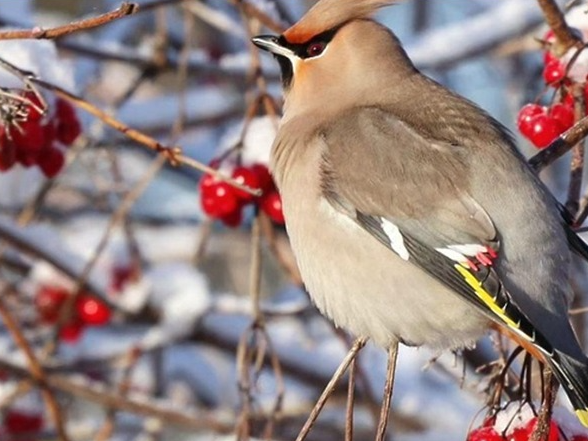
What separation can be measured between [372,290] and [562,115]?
1.61 ft

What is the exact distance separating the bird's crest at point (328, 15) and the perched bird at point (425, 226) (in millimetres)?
191

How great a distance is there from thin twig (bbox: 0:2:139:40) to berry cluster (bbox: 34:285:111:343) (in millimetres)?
2010

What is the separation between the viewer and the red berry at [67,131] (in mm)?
2736

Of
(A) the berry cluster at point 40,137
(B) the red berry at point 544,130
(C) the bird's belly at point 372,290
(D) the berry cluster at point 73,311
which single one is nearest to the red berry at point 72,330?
(D) the berry cluster at point 73,311

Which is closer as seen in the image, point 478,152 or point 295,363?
point 478,152

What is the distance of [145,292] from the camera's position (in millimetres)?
4105

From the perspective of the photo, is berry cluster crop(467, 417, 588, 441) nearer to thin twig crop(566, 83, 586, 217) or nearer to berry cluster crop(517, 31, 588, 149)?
thin twig crop(566, 83, 586, 217)

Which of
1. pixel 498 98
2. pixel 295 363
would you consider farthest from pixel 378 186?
pixel 498 98

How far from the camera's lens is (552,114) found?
2.54 metres

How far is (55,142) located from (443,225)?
2.73 ft

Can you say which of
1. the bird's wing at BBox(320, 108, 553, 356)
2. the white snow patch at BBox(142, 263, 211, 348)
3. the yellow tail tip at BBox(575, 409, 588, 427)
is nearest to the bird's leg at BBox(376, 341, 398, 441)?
the bird's wing at BBox(320, 108, 553, 356)

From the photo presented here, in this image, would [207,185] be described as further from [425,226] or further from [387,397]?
[387,397]

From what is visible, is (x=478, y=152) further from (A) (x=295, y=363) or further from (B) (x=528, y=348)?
(A) (x=295, y=363)

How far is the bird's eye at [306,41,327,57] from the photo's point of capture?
9.37 ft
